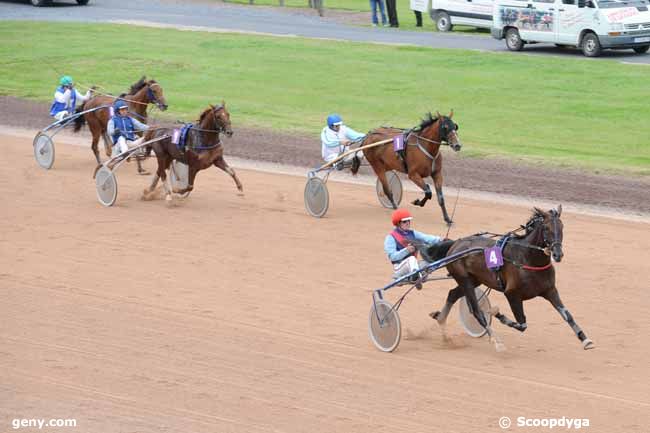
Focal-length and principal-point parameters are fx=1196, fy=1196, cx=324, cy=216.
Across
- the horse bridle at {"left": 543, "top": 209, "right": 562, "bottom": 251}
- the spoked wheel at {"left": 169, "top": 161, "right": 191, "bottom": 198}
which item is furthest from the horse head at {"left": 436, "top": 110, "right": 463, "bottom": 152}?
the horse bridle at {"left": 543, "top": 209, "right": 562, "bottom": 251}

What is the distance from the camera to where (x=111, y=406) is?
9484 millimetres

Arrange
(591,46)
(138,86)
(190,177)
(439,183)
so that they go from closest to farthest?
(439,183)
(190,177)
(138,86)
(591,46)

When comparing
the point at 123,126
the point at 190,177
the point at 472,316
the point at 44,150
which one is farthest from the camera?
the point at 44,150

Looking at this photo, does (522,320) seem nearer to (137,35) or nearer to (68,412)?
(68,412)

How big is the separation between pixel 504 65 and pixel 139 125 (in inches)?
475

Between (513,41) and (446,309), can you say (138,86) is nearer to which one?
(446,309)

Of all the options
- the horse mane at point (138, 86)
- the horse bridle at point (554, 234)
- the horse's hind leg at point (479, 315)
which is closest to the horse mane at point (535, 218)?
the horse bridle at point (554, 234)

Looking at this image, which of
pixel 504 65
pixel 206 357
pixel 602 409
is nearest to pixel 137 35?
pixel 504 65

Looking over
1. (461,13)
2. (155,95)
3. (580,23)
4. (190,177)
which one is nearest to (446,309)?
(190,177)

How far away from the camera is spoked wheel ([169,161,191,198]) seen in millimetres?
18094

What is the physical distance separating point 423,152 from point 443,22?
19511 millimetres

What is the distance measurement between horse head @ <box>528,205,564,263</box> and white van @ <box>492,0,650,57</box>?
729 inches

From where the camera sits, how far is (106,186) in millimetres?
17297

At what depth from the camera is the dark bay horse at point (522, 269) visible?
32.2ft
